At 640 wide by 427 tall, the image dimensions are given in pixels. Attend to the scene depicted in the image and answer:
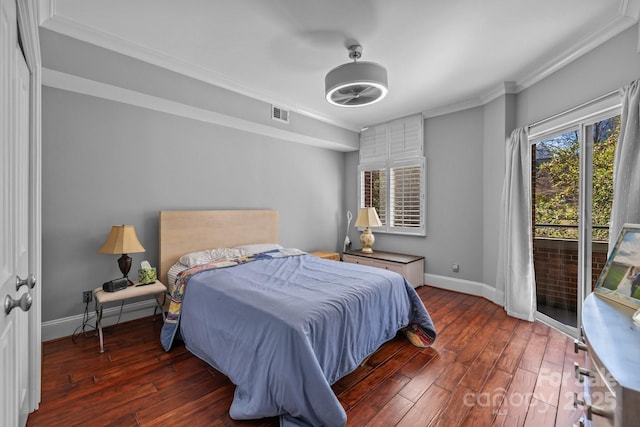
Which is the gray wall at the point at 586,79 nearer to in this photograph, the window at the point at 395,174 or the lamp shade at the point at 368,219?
the window at the point at 395,174

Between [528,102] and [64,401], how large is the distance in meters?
4.79

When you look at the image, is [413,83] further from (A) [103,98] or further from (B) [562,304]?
(A) [103,98]

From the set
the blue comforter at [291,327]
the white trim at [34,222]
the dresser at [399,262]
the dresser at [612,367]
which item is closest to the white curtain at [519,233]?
the dresser at [399,262]

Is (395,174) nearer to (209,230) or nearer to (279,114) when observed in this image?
(279,114)

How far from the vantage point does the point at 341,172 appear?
17.9ft

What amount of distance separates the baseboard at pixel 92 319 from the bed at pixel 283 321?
40cm

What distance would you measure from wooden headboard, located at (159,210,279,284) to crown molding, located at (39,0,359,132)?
58.3 inches

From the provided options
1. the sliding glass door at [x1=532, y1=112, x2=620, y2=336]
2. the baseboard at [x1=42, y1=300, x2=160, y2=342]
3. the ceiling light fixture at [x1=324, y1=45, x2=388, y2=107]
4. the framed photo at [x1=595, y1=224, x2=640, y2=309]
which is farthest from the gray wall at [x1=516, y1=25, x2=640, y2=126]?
the baseboard at [x1=42, y1=300, x2=160, y2=342]

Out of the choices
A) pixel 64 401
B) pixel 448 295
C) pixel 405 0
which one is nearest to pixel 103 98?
pixel 64 401

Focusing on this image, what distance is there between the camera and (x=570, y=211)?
2746mm

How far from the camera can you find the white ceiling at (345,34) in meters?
2.10

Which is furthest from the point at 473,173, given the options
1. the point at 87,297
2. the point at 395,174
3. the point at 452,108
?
the point at 87,297

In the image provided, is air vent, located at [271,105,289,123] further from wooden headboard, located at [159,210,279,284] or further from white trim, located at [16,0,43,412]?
white trim, located at [16,0,43,412]

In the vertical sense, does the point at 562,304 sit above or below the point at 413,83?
below
